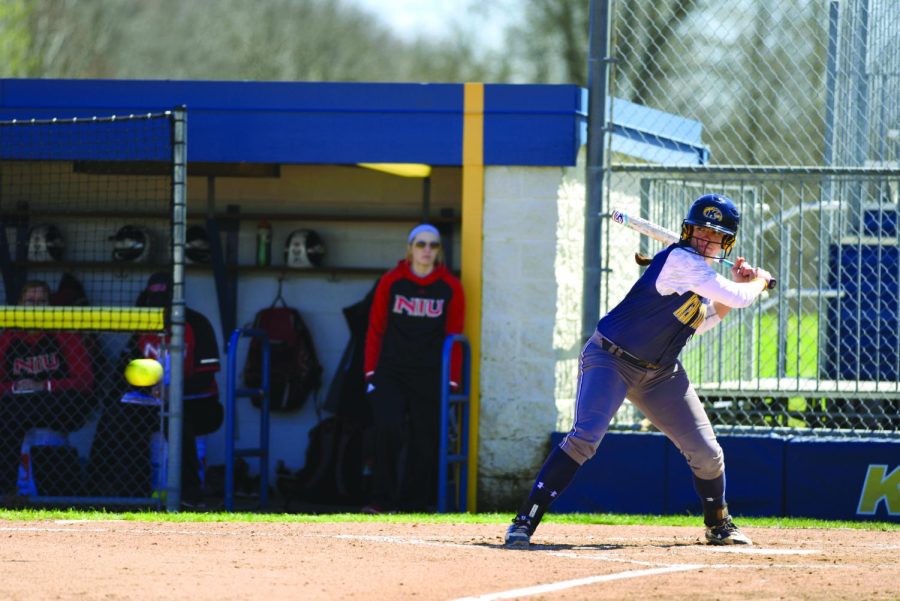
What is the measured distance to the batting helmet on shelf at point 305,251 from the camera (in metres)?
11.6

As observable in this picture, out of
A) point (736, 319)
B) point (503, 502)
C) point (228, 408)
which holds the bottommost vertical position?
point (503, 502)

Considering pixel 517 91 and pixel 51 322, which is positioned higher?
Result: pixel 517 91

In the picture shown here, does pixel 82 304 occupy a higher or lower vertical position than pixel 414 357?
higher

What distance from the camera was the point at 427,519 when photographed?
29.1ft

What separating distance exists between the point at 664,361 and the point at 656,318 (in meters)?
0.23

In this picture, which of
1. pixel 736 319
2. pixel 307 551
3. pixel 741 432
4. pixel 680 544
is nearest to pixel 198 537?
pixel 307 551

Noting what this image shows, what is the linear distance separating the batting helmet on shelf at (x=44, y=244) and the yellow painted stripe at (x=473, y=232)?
12.0 ft

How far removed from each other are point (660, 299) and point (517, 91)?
3257 millimetres

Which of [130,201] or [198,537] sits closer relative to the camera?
[198,537]

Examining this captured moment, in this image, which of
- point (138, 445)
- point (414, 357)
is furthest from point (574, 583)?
point (138, 445)

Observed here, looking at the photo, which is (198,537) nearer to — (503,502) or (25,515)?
(25,515)

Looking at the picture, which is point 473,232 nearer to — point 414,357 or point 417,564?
point 414,357

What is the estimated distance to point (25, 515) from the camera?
28.6ft

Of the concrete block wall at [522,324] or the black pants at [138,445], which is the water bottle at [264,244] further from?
the concrete block wall at [522,324]
